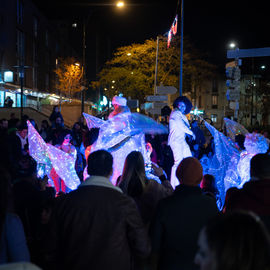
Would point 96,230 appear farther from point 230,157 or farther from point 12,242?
point 230,157

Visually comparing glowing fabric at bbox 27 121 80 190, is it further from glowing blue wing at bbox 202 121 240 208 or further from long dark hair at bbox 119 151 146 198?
long dark hair at bbox 119 151 146 198

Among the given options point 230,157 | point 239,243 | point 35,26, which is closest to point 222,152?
point 230,157

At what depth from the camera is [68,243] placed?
2.97 m

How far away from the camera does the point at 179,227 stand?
2.90 metres

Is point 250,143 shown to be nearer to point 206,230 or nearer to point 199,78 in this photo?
point 206,230

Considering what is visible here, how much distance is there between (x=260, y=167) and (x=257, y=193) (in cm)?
25

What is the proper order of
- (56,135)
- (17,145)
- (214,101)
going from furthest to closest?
1. (214,101)
2. (56,135)
3. (17,145)

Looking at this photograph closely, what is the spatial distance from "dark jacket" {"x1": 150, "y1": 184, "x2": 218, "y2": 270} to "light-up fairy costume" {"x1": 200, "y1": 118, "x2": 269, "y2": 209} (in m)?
2.60

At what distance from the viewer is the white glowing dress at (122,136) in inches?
287

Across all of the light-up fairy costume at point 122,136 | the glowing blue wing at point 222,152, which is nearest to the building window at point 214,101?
the glowing blue wing at point 222,152

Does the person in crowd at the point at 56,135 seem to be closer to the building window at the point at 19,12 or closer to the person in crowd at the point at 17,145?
the person in crowd at the point at 17,145

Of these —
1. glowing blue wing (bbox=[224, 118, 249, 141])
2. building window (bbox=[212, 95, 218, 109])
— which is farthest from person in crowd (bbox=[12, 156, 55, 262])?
building window (bbox=[212, 95, 218, 109])

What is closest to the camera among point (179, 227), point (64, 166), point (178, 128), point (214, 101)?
point (179, 227)

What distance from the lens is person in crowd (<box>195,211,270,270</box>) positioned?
147 cm
